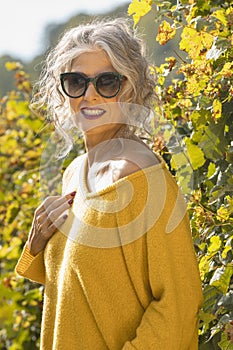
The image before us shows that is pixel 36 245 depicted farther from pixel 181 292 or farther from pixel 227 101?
pixel 227 101

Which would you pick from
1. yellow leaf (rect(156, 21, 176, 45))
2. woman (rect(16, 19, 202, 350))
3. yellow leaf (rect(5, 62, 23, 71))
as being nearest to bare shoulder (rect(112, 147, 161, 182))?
woman (rect(16, 19, 202, 350))

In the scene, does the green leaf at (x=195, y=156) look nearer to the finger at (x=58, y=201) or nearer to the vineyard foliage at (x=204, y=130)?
the vineyard foliage at (x=204, y=130)

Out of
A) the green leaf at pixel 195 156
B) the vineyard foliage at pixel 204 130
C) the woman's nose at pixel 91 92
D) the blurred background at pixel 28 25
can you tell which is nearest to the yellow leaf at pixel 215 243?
the vineyard foliage at pixel 204 130

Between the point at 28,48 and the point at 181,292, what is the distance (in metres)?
6.27

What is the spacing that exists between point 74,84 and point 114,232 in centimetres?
42

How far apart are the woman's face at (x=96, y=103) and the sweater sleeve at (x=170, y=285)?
27cm

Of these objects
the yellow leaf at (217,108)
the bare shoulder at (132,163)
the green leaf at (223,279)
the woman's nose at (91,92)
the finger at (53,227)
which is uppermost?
the woman's nose at (91,92)

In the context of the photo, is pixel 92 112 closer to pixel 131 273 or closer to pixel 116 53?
pixel 116 53

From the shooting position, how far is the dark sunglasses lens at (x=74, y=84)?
2.35 metres

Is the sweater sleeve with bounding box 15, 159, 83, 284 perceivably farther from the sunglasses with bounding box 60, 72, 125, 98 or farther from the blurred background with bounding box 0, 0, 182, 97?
the blurred background with bounding box 0, 0, 182, 97

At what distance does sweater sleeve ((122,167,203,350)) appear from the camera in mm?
2143

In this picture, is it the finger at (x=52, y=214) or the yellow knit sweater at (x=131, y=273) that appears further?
the finger at (x=52, y=214)

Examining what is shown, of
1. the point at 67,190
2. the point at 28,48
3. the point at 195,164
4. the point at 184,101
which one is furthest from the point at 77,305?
the point at 28,48

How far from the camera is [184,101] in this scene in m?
2.85
